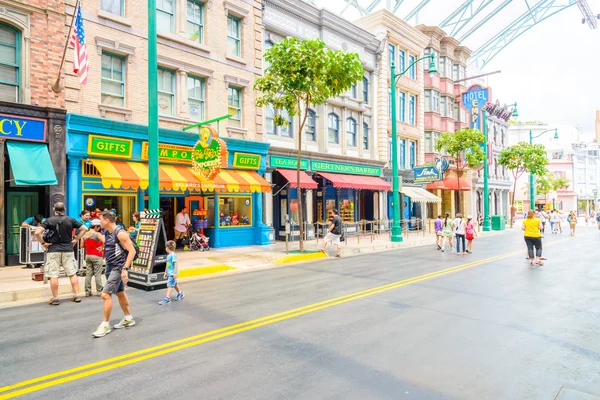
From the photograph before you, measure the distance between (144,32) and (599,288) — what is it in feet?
55.0

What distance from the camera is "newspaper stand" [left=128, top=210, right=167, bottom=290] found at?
8.85 metres

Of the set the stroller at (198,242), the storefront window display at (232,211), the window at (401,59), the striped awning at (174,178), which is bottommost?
the stroller at (198,242)

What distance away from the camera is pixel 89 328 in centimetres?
641

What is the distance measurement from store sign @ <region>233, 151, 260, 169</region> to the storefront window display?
60.5 inches

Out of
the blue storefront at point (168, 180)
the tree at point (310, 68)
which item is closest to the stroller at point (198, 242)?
the blue storefront at point (168, 180)

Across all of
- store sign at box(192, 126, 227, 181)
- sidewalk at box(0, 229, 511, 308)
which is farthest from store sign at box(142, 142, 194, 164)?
sidewalk at box(0, 229, 511, 308)

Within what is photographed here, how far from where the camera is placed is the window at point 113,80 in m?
14.6

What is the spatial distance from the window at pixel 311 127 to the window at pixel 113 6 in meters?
10.8

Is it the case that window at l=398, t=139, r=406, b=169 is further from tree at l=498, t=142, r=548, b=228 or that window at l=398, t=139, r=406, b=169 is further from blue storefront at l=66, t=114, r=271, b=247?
blue storefront at l=66, t=114, r=271, b=247

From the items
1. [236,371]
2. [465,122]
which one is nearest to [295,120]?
[236,371]

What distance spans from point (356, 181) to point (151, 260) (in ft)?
55.9

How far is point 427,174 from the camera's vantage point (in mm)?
26484

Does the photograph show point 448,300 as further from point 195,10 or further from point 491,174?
point 491,174

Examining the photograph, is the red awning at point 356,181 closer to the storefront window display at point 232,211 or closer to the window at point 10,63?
the storefront window display at point 232,211
